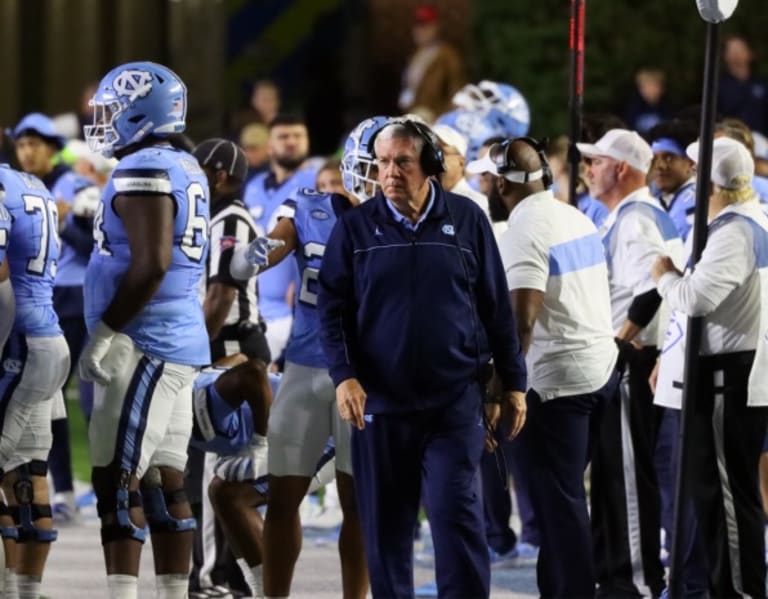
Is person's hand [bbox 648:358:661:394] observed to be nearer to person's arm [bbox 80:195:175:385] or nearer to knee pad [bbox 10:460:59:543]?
person's arm [bbox 80:195:175:385]

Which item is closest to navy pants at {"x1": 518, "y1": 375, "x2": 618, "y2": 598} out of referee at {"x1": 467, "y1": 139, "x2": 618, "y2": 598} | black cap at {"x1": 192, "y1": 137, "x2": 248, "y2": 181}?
referee at {"x1": 467, "y1": 139, "x2": 618, "y2": 598}

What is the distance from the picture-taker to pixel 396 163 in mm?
7723

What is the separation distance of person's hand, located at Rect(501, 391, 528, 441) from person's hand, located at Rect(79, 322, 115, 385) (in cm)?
146

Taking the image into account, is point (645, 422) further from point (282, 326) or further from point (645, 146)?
point (282, 326)

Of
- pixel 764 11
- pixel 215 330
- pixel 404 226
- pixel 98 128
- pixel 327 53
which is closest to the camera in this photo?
pixel 404 226

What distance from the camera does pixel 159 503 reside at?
8391mm

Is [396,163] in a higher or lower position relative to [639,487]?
higher

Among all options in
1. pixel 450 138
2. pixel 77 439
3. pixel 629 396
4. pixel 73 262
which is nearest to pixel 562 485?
pixel 629 396

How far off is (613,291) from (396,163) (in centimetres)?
233

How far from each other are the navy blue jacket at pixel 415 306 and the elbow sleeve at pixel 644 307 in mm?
1839

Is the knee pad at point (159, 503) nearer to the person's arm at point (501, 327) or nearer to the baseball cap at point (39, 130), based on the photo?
the person's arm at point (501, 327)

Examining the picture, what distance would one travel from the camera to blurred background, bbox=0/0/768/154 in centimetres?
2050

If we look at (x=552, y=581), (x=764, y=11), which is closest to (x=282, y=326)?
(x=552, y=581)

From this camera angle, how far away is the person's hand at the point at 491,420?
7.84 m
